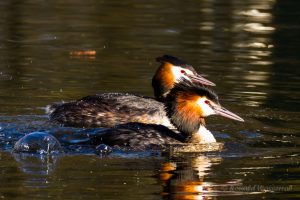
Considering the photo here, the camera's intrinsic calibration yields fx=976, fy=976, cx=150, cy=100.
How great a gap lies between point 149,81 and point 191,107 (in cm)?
390

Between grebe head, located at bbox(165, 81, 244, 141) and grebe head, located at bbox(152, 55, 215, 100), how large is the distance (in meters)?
2.23

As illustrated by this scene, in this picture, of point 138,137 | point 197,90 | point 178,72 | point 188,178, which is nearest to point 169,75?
point 178,72

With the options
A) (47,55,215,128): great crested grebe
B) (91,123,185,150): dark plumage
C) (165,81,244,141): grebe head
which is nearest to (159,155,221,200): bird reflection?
(91,123,185,150): dark plumage

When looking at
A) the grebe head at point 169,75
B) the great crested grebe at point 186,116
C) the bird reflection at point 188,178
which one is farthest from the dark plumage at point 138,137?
the grebe head at point 169,75

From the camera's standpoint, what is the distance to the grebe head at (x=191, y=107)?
1068 cm

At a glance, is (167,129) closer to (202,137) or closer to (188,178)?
(202,137)

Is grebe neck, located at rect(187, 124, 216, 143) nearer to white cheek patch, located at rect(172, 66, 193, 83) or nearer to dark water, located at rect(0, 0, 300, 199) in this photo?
dark water, located at rect(0, 0, 300, 199)

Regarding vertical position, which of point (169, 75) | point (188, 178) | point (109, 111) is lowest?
point (188, 178)

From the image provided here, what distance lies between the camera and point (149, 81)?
14.5m

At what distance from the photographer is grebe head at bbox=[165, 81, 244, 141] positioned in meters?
10.7

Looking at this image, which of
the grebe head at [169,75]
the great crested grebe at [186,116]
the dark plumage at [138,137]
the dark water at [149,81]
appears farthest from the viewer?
the grebe head at [169,75]

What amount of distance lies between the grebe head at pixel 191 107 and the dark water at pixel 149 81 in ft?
1.43

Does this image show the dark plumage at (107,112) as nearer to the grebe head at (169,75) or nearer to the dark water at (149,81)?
the dark water at (149,81)

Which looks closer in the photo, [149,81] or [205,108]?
[205,108]
